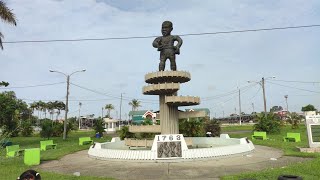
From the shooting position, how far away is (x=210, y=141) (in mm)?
26078

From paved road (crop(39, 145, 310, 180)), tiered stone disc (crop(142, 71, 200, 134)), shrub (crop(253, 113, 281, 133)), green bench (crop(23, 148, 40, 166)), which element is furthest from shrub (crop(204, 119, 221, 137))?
green bench (crop(23, 148, 40, 166))

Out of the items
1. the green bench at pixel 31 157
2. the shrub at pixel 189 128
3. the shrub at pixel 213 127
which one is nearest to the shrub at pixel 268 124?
the shrub at pixel 213 127

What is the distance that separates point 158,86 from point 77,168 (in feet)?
27.3

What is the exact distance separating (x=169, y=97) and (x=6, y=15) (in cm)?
1756

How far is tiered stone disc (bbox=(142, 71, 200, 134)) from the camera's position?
829 inches

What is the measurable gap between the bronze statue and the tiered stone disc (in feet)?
4.30

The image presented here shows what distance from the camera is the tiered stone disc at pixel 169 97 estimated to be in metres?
21.1

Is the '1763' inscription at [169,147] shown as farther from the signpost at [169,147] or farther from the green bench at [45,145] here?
the green bench at [45,145]

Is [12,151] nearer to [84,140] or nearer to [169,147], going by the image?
[84,140]

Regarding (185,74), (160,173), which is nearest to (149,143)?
(185,74)

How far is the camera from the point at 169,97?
68.9ft

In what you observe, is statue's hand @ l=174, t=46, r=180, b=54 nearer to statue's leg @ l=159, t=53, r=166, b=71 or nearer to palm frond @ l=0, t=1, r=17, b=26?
statue's leg @ l=159, t=53, r=166, b=71

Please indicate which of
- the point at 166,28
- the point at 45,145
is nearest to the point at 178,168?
the point at 166,28

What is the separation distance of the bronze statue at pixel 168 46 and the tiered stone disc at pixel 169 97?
1312mm
